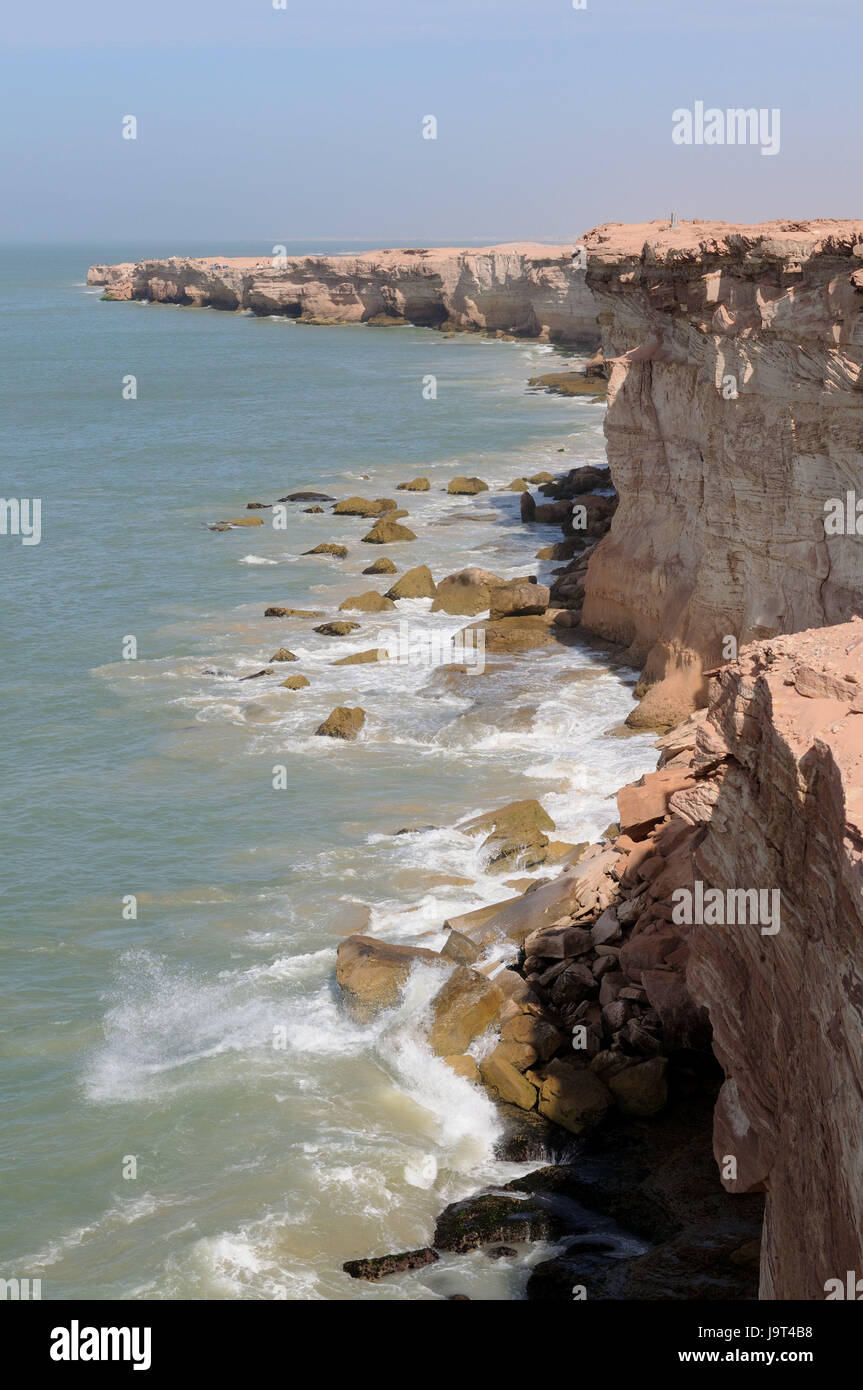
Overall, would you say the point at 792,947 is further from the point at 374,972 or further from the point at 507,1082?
the point at 374,972

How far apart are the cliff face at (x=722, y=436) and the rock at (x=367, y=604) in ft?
22.1

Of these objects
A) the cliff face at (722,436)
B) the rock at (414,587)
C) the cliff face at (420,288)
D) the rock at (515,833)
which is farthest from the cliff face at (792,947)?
the cliff face at (420,288)

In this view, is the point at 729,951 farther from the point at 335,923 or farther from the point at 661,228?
the point at 661,228

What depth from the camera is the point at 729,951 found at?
420 inches

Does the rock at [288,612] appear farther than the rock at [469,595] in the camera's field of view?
Yes

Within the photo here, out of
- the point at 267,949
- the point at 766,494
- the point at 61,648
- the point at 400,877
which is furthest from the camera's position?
the point at 61,648

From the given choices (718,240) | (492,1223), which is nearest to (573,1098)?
(492,1223)

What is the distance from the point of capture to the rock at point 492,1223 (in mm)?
13281

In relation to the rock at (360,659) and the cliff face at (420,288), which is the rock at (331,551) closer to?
the rock at (360,659)

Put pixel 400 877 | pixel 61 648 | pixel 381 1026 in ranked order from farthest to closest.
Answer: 1. pixel 61 648
2. pixel 400 877
3. pixel 381 1026

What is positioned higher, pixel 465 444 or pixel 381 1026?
pixel 465 444

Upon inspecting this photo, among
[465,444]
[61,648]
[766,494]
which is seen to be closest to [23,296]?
[465,444]
